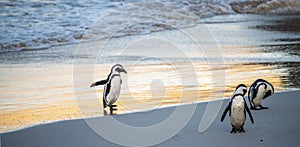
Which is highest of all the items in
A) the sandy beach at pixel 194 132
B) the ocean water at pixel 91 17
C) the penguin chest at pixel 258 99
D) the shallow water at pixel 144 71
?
the ocean water at pixel 91 17

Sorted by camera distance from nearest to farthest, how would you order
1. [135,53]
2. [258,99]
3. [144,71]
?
[258,99] < [144,71] < [135,53]

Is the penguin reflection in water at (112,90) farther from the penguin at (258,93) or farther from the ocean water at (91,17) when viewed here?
the ocean water at (91,17)

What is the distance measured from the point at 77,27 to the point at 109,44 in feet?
7.23

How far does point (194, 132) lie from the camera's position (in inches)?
211

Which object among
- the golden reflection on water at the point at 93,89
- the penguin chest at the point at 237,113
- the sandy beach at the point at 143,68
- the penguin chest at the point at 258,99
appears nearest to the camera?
the penguin chest at the point at 237,113

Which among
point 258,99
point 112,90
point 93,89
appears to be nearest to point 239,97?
point 258,99

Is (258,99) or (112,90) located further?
(112,90)

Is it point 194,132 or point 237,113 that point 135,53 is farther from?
point 237,113

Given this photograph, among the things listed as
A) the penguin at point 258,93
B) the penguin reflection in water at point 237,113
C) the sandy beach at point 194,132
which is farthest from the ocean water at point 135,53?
the penguin reflection in water at point 237,113

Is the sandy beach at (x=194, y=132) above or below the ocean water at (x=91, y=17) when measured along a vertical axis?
below

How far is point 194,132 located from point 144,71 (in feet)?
13.3

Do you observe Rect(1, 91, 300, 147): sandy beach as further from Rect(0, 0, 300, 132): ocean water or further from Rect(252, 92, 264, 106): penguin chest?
Rect(0, 0, 300, 132): ocean water

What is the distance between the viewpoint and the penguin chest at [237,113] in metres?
5.14

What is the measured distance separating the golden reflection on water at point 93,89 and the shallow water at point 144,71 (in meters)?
0.01
